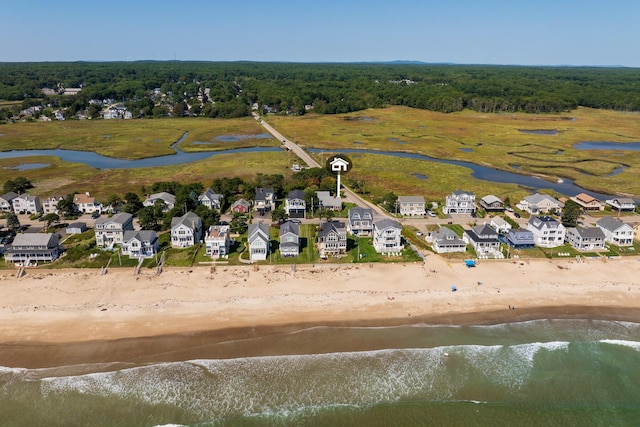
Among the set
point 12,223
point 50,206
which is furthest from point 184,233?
point 50,206

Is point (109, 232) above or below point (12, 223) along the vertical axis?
above

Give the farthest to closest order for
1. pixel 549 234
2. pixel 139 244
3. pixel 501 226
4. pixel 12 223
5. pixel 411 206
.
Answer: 1. pixel 411 206
2. pixel 501 226
3. pixel 12 223
4. pixel 549 234
5. pixel 139 244

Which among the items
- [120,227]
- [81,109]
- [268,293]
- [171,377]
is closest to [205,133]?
[81,109]

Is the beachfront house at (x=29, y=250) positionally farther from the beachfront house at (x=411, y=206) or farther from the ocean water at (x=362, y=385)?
the beachfront house at (x=411, y=206)

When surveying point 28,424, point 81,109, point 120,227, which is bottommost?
point 28,424

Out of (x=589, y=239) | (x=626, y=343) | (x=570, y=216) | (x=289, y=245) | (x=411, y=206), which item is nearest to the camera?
(x=626, y=343)

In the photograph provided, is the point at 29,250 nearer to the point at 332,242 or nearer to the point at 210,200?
the point at 210,200

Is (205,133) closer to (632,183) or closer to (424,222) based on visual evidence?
(424,222)

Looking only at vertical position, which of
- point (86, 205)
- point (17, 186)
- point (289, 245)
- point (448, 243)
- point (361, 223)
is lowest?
point (448, 243)
